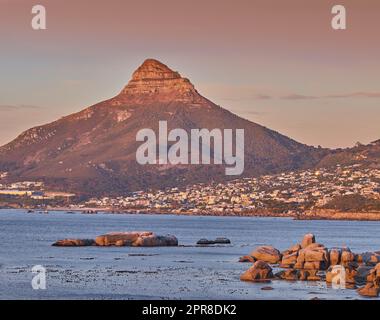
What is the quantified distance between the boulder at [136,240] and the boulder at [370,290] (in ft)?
177

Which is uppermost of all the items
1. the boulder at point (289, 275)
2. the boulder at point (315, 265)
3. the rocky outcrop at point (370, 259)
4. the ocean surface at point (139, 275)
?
the rocky outcrop at point (370, 259)

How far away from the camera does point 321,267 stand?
7044 centimetres

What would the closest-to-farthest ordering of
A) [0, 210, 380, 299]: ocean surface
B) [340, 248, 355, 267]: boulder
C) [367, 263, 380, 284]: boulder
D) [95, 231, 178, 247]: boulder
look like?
[0, 210, 380, 299]: ocean surface, [367, 263, 380, 284]: boulder, [340, 248, 355, 267]: boulder, [95, 231, 178, 247]: boulder

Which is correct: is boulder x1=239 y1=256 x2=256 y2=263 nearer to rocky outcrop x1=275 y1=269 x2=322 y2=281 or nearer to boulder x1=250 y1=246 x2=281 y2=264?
boulder x1=250 y1=246 x2=281 y2=264

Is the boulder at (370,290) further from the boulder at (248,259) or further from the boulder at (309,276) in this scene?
the boulder at (248,259)

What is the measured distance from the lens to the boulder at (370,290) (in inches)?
2212

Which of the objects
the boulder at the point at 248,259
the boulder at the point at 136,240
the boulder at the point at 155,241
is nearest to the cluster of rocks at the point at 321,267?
the boulder at the point at 248,259

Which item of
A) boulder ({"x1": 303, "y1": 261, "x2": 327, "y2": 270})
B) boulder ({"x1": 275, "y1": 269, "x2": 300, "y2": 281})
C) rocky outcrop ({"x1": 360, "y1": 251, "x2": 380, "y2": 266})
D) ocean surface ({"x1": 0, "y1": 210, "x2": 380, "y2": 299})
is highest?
rocky outcrop ({"x1": 360, "y1": 251, "x2": 380, "y2": 266})

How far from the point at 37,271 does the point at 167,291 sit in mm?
15114

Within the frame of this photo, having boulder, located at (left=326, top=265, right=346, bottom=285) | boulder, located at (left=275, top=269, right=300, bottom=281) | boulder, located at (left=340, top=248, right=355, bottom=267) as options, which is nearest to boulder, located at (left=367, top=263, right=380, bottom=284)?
boulder, located at (left=326, top=265, right=346, bottom=285)

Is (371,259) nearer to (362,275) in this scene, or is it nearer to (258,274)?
(362,275)

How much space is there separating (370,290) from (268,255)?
22.4m

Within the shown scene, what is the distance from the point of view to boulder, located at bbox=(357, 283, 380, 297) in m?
56.2
